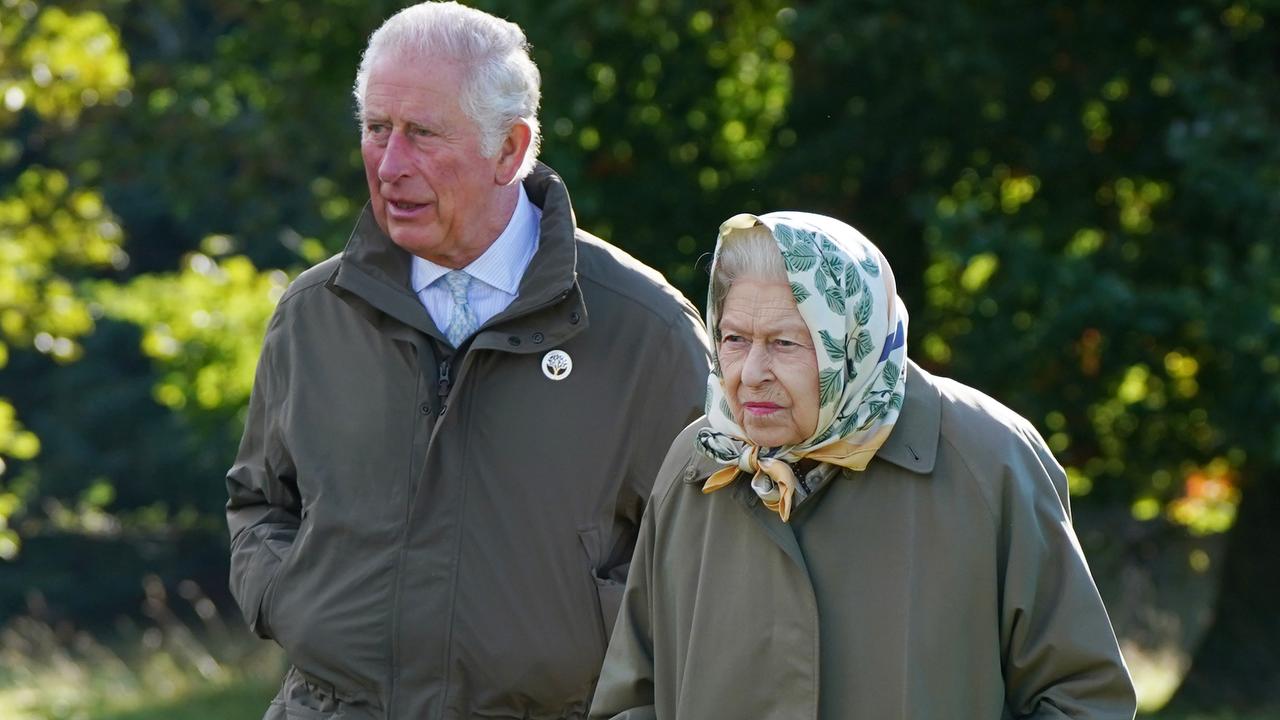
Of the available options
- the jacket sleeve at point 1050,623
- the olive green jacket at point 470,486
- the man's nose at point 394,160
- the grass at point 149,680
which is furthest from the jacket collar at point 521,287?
the grass at point 149,680

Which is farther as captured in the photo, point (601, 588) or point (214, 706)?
point (214, 706)

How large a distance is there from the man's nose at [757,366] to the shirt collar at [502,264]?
35.7 inches

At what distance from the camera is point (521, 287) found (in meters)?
3.22

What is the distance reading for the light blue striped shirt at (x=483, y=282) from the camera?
3.30 metres

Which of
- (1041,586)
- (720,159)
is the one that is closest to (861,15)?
(720,159)

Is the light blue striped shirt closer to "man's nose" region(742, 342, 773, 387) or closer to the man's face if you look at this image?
the man's face

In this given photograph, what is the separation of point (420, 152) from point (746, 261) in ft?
3.08

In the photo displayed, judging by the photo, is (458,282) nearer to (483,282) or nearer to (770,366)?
(483,282)

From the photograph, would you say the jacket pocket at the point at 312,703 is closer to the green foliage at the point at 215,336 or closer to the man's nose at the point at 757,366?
the man's nose at the point at 757,366

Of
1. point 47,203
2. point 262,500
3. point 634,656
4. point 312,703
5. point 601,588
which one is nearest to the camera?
point 634,656

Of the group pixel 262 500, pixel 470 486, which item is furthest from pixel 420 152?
pixel 262 500

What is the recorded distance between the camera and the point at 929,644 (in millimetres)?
2352

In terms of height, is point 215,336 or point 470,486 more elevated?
point 470,486

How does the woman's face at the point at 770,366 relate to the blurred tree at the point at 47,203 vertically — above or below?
above
